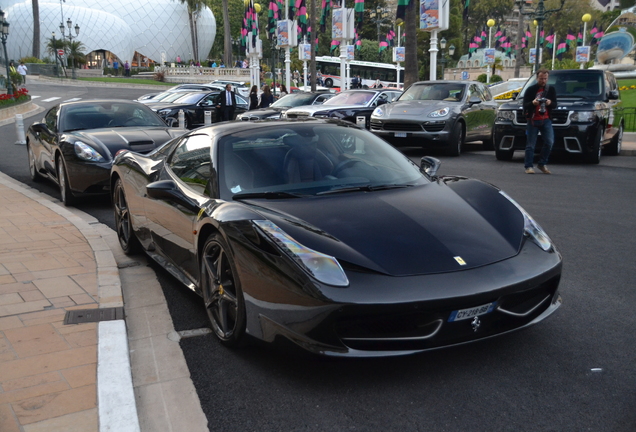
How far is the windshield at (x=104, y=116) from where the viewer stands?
32.0ft

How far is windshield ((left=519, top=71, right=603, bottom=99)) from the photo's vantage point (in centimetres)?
1313

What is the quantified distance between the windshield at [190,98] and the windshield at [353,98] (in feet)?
17.7

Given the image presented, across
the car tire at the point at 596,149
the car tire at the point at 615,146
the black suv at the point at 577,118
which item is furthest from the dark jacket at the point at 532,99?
the car tire at the point at 615,146

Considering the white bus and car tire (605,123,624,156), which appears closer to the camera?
car tire (605,123,624,156)

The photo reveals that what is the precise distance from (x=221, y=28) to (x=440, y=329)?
118 metres

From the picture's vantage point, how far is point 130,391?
3.28 meters

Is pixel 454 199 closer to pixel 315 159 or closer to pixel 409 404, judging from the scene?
pixel 315 159

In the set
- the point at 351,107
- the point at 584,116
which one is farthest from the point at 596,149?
the point at 351,107

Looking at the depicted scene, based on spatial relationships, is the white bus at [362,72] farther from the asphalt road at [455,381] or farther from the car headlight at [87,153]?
the asphalt road at [455,381]

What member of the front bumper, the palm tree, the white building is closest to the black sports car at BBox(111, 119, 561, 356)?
the front bumper

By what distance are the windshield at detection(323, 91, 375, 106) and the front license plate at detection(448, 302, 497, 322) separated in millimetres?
15275

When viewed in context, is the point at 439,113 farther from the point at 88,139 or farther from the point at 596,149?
the point at 88,139

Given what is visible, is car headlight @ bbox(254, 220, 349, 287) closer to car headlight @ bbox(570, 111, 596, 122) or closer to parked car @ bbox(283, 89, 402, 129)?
car headlight @ bbox(570, 111, 596, 122)

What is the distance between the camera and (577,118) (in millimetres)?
12398
